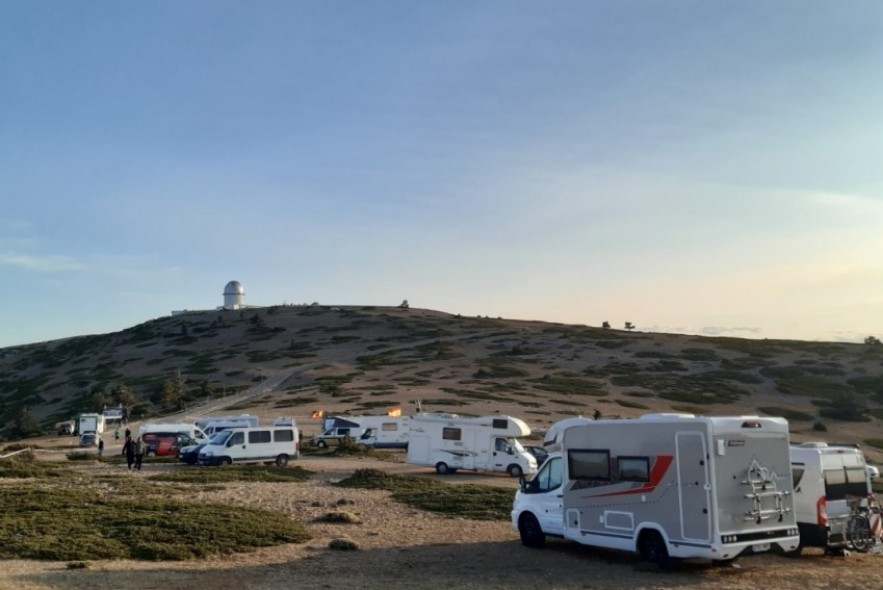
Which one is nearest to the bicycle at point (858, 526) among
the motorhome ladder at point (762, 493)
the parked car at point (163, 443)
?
the motorhome ladder at point (762, 493)

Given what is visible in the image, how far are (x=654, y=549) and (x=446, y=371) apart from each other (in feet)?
238

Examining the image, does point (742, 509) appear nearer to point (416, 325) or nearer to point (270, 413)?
point (270, 413)

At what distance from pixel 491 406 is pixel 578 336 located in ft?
170

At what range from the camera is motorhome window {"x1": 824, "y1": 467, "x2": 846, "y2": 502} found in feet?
54.4

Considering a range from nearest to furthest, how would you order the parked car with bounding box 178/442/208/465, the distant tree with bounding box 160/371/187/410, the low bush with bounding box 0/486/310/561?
the low bush with bounding box 0/486/310/561, the parked car with bounding box 178/442/208/465, the distant tree with bounding box 160/371/187/410

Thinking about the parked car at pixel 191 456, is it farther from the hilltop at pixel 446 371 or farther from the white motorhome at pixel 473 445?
the hilltop at pixel 446 371

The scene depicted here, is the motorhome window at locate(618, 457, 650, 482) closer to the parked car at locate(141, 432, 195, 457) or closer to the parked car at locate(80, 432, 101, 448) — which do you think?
the parked car at locate(141, 432, 195, 457)

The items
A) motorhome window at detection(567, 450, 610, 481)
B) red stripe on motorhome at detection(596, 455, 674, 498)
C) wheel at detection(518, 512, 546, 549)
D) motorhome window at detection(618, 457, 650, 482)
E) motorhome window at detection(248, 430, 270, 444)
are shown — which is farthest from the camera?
motorhome window at detection(248, 430, 270, 444)

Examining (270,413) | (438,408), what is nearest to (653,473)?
(438,408)

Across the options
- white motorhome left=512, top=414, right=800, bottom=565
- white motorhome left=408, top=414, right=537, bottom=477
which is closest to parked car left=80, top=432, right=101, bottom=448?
white motorhome left=408, top=414, right=537, bottom=477

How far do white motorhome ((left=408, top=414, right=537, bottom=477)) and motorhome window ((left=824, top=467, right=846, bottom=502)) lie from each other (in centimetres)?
1929

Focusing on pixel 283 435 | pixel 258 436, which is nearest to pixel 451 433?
pixel 283 435

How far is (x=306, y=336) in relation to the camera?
121 metres

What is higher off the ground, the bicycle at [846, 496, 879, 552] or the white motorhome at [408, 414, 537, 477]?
the white motorhome at [408, 414, 537, 477]
